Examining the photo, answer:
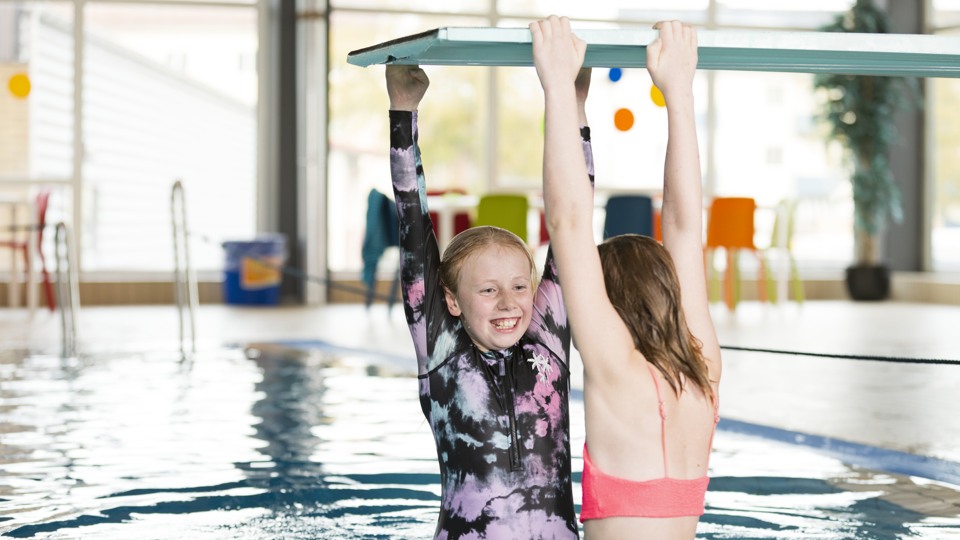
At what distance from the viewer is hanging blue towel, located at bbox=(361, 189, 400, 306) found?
8367mm

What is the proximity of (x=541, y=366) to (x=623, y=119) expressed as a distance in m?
9.56

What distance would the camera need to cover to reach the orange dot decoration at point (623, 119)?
36.7 ft

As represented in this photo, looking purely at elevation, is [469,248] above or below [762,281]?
above

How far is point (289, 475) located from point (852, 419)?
202 centimetres

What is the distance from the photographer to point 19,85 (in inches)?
392

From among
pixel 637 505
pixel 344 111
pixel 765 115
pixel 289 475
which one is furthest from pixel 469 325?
pixel 765 115

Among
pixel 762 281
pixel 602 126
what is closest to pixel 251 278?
pixel 602 126

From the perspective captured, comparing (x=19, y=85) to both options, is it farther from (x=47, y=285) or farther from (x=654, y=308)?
(x=654, y=308)

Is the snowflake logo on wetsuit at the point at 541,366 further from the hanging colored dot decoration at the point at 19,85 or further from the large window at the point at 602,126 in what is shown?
the hanging colored dot decoration at the point at 19,85

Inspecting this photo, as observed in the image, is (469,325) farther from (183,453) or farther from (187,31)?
(187,31)

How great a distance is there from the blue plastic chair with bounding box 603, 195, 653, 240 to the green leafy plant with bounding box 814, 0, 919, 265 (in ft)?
10.7

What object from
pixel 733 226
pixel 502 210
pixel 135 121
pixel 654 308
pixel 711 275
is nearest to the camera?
pixel 654 308

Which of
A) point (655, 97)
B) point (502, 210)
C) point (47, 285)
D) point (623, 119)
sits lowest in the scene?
point (47, 285)

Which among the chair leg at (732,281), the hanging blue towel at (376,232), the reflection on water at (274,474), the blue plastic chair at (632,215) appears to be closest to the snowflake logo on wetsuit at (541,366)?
the reflection on water at (274,474)
